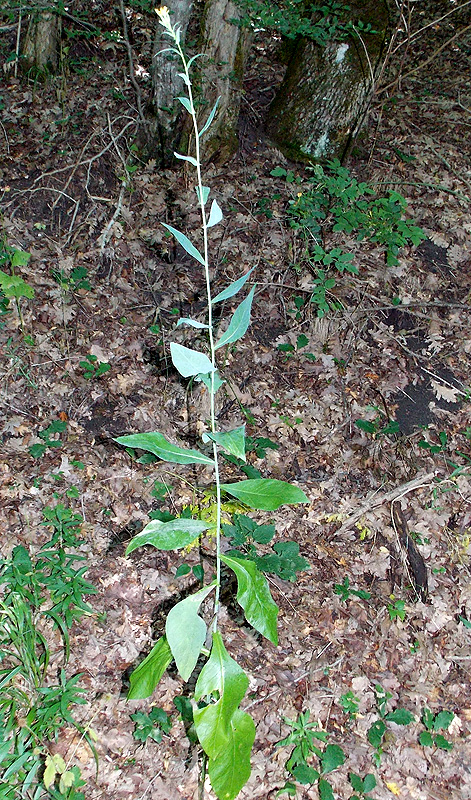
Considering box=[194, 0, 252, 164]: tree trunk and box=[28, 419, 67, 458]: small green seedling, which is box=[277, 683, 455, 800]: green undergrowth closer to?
box=[28, 419, 67, 458]: small green seedling

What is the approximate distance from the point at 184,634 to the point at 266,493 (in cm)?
41

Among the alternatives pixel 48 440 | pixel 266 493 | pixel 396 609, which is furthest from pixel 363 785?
pixel 48 440

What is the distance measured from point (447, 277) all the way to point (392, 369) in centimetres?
117

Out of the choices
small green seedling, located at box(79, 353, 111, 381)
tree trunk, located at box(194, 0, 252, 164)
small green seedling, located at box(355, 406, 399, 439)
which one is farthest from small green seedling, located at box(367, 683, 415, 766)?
tree trunk, located at box(194, 0, 252, 164)

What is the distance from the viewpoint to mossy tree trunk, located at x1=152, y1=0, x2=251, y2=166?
4.44 m

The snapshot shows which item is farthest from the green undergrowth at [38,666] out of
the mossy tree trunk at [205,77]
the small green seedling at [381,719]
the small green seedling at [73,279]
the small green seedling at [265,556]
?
the mossy tree trunk at [205,77]

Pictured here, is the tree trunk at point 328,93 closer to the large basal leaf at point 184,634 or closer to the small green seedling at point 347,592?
the small green seedling at point 347,592

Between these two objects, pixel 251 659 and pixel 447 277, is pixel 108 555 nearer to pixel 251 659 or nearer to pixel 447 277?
pixel 251 659

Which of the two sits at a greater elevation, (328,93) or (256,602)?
(328,93)

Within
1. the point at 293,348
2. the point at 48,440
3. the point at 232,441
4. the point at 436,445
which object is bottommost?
the point at 48,440

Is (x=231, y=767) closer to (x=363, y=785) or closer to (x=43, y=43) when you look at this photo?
(x=363, y=785)

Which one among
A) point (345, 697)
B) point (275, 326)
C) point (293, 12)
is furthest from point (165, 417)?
point (293, 12)

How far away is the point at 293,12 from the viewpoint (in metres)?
4.31

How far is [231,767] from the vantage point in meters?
1.37
